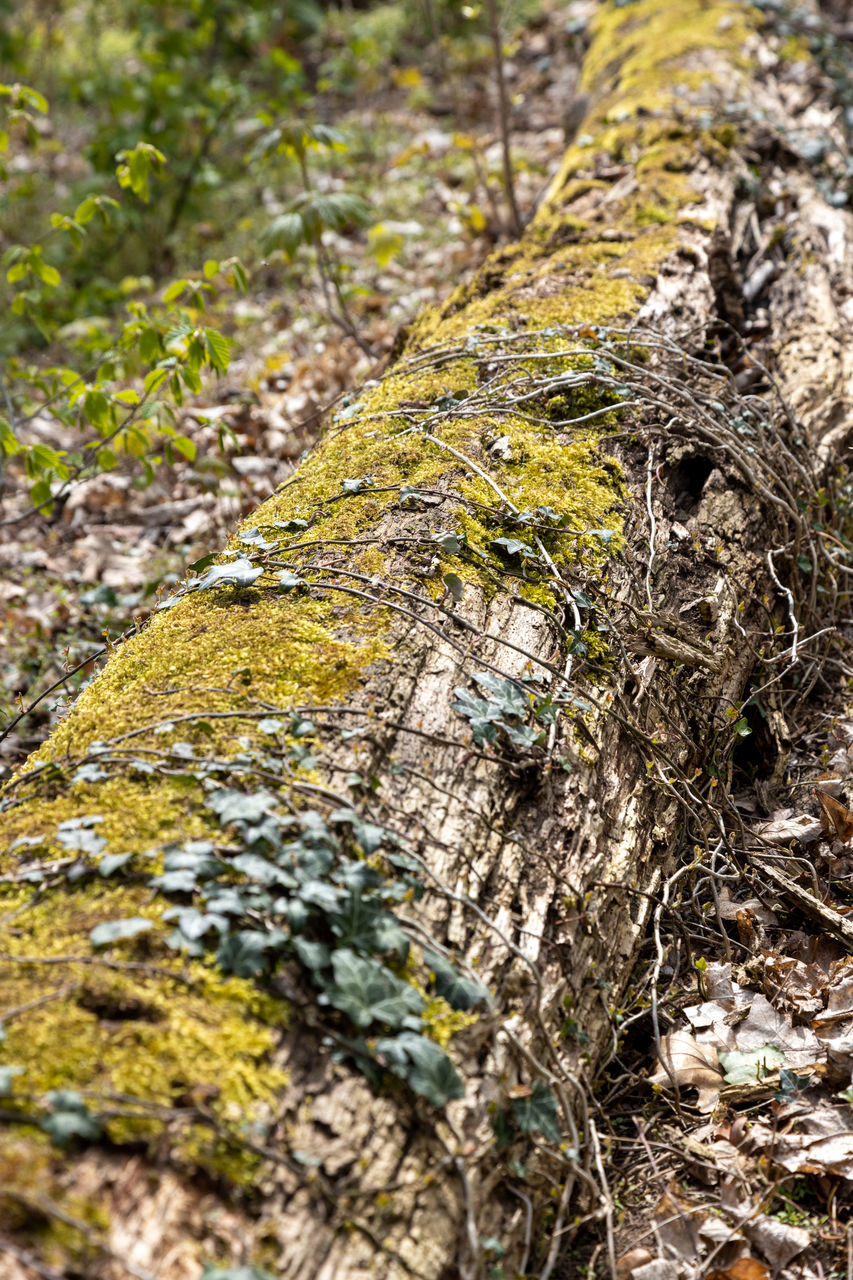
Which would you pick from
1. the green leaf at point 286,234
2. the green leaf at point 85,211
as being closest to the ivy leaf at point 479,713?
the green leaf at point 85,211

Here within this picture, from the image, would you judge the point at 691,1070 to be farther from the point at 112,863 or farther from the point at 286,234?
the point at 286,234

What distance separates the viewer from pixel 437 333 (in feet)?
13.1

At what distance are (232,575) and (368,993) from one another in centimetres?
131

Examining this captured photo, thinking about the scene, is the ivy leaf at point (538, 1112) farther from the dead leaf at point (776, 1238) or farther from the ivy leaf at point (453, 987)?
the dead leaf at point (776, 1238)

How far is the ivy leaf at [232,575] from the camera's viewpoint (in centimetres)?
251

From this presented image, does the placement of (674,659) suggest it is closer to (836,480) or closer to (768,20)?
(836,480)

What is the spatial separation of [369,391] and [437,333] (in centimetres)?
46

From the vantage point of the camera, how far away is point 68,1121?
1349 mm

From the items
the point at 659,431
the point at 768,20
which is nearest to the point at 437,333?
the point at 659,431

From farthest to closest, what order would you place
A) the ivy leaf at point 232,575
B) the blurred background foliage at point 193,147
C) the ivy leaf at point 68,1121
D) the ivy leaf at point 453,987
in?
the blurred background foliage at point 193,147 → the ivy leaf at point 232,575 → the ivy leaf at point 453,987 → the ivy leaf at point 68,1121

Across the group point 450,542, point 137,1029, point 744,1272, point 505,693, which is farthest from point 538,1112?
point 450,542

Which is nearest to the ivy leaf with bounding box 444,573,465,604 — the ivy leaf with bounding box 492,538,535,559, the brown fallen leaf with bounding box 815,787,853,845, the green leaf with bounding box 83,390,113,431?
the ivy leaf with bounding box 492,538,535,559

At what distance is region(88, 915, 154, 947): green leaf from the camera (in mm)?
1596

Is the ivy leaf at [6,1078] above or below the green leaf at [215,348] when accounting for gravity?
below
